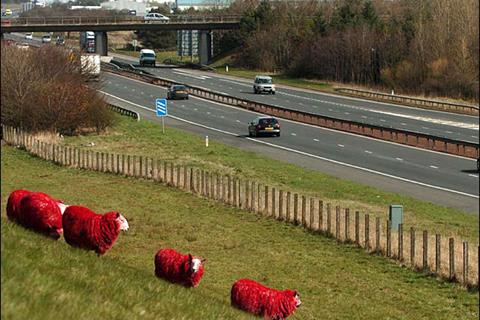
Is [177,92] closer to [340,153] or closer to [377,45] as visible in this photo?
[340,153]

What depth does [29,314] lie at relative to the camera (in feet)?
31.6

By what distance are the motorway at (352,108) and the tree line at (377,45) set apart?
414cm

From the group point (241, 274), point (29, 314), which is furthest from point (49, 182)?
point (29, 314)

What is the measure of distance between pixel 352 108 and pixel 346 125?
9.00m

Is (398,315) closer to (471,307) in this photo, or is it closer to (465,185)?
(471,307)

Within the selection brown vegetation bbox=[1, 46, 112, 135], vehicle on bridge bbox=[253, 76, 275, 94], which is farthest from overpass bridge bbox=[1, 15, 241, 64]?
vehicle on bridge bbox=[253, 76, 275, 94]

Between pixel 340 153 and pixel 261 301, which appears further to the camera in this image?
pixel 340 153

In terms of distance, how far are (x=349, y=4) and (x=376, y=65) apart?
4277 cm

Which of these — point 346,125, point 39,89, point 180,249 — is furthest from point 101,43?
point 39,89

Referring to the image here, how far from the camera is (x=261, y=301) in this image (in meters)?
18.0

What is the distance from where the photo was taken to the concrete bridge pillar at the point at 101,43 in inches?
1825

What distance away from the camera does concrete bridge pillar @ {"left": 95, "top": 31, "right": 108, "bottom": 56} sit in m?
46.3

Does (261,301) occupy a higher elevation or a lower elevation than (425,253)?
higher

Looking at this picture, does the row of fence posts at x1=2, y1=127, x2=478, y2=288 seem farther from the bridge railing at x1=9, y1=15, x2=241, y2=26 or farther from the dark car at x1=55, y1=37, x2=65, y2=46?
the dark car at x1=55, y1=37, x2=65, y2=46
